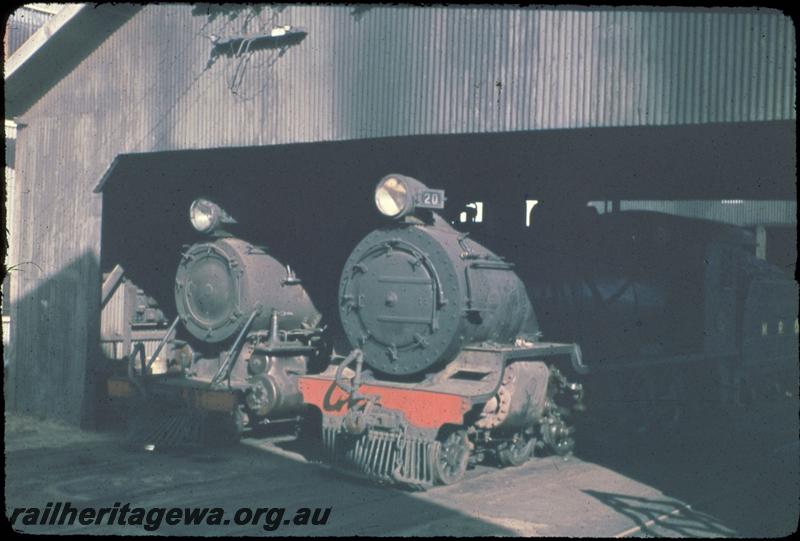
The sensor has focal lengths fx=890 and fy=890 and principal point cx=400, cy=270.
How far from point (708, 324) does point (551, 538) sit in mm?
7097

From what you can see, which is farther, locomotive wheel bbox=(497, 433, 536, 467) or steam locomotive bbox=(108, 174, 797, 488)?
locomotive wheel bbox=(497, 433, 536, 467)

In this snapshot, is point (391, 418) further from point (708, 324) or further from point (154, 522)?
point (708, 324)

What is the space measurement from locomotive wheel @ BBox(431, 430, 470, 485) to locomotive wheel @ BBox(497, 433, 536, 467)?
0.84 meters

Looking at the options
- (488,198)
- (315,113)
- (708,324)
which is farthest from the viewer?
(708,324)

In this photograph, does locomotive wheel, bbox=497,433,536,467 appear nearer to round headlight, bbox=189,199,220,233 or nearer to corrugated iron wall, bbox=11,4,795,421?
corrugated iron wall, bbox=11,4,795,421

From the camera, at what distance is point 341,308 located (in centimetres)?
1025

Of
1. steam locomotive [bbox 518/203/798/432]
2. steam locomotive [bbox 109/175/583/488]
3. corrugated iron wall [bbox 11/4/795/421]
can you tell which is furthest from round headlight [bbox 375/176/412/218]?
steam locomotive [bbox 518/203/798/432]

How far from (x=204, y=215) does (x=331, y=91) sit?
9.55 ft

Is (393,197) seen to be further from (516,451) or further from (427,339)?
(516,451)

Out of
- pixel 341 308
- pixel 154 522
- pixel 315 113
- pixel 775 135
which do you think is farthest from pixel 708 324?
pixel 154 522

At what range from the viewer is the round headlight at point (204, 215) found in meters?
Result: 11.7

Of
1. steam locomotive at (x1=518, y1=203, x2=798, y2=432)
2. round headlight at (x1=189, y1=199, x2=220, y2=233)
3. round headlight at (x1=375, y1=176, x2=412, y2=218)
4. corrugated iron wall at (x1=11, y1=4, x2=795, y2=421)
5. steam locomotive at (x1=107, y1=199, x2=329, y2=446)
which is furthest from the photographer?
round headlight at (x1=189, y1=199, x2=220, y2=233)

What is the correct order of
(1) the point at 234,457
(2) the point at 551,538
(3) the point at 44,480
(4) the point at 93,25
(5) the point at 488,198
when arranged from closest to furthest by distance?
1. (2) the point at 551,538
2. (3) the point at 44,480
3. (1) the point at 234,457
4. (5) the point at 488,198
5. (4) the point at 93,25

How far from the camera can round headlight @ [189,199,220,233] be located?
11.7 meters
